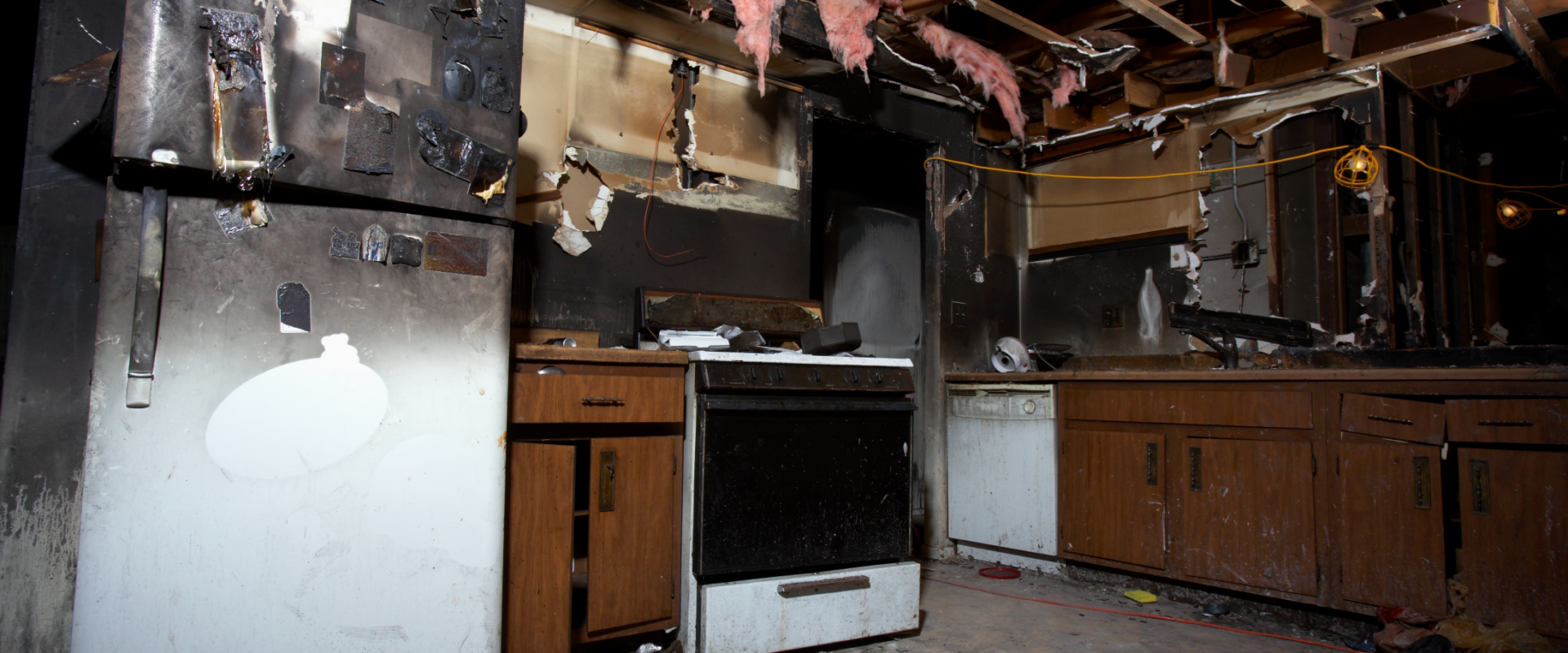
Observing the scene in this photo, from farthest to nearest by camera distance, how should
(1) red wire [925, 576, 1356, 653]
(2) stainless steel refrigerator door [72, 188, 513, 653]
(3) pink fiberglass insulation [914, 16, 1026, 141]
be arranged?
(3) pink fiberglass insulation [914, 16, 1026, 141], (1) red wire [925, 576, 1356, 653], (2) stainless steel refrigerator door [72, 188, 513, 653]

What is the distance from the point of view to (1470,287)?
12.7ft

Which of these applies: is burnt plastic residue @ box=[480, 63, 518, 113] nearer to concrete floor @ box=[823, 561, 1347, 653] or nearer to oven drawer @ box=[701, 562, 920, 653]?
oven drawer @ box=[701, 562, 920, 653]

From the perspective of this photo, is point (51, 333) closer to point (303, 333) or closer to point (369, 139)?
point (303, 333)

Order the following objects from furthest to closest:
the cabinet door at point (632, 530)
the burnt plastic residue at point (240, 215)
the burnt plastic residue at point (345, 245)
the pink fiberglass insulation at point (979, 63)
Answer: the pink fiberglass insulation at point (979, 63), the cabinet door at point (632, 530), the burnt plastic residue at point (345, 245), the burnt plastic residue at point (240, 215)

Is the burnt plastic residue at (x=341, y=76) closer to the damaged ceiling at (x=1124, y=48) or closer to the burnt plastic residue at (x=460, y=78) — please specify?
the burnt plastic residue at (x=460, y=78)

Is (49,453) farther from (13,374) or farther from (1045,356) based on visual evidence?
(1045,356)

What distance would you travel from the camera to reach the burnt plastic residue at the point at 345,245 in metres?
1.74

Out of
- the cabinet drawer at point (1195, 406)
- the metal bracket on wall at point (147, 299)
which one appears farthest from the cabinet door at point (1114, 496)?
the metal bracket on wall at point (147, 299)

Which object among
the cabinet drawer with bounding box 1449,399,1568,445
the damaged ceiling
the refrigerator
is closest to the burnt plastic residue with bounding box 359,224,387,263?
the refrigerator

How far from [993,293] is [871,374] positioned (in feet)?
6.40

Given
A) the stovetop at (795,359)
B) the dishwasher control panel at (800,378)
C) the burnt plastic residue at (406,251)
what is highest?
the burnt plastic residue at (406,251)

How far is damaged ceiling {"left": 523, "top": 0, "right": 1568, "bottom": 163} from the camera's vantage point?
2.91 metres

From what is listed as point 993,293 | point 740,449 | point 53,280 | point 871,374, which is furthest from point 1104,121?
point 53,280

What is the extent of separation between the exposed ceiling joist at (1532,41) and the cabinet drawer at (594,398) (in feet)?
11.2
